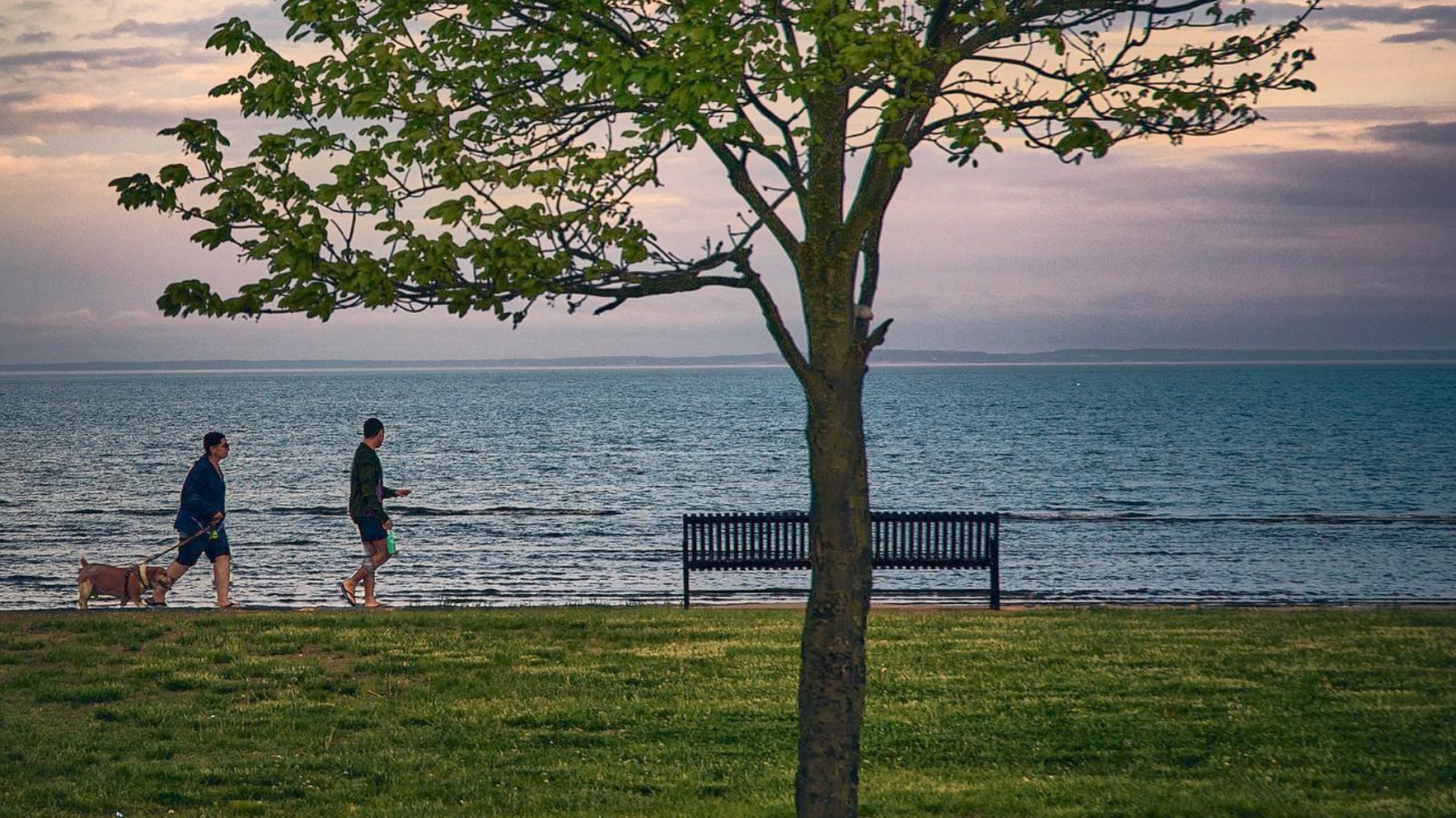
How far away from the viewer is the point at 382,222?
620 centimetres

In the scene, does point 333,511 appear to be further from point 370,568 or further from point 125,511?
point 370,568

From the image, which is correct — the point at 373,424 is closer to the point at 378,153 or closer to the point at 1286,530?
the point at 378,153

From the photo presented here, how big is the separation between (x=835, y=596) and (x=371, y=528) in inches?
382

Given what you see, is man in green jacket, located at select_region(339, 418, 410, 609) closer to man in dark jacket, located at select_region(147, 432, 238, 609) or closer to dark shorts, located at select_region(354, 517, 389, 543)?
dark shorts, located at select_region(354, 517, 389, 543)

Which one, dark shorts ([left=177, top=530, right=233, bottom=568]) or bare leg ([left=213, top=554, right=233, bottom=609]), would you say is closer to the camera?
dark shorts ([left=177, top=530, right=233, bottom=568])

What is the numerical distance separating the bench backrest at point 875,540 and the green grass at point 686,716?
7.80ft

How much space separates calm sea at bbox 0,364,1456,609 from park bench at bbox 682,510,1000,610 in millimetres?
4876

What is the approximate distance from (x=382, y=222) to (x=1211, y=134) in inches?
174

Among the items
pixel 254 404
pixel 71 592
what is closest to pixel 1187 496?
pixel 71 592

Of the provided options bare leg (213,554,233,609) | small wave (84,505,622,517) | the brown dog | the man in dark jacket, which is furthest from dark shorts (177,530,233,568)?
small wave (84,505,622,517)

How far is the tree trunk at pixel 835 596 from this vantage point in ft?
21.9

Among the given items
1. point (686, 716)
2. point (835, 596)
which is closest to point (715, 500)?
point (686, 716)

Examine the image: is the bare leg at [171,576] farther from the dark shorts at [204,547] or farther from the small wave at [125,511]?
the small wave at [125,511]

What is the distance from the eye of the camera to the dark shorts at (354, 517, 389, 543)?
15.2m
